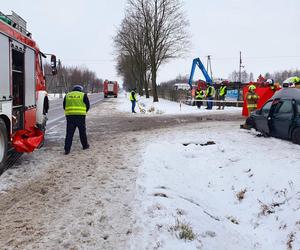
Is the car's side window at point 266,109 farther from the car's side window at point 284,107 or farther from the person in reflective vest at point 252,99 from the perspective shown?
the person in reflective vest at point 252,99

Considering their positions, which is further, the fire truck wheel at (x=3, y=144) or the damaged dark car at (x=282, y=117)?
the damaged dark car at (x=282, y=117)

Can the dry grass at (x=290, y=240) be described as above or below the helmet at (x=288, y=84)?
below

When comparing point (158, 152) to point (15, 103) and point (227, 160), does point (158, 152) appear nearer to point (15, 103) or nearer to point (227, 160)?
point (227, 160)

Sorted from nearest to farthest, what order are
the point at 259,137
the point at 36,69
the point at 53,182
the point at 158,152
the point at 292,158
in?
the point at 53,182, the point at 292,158, the point at 158,152, the point at 36,69, the point at 259,137

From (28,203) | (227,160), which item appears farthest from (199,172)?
(28,203)

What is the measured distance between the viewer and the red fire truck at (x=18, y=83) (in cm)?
750

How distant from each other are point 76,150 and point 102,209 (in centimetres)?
492

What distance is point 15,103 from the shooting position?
875cm

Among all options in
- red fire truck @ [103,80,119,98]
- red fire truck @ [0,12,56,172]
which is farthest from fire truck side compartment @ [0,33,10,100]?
red fire truck @ [103,80,119,98]

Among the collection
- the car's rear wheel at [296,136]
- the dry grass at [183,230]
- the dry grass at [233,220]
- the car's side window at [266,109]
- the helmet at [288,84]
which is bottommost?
the dry grass at [233,220]

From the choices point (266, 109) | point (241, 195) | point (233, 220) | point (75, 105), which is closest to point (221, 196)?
point (241, 195)

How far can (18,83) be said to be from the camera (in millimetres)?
8859

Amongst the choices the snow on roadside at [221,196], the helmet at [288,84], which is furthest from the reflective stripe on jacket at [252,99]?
the snow on roadside at [221,196]

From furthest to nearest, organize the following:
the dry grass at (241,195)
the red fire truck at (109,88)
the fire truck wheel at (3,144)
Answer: the red fire truck at (109,88) < the fire truck wheel at (3,144) < the dry grass at (241,195)
